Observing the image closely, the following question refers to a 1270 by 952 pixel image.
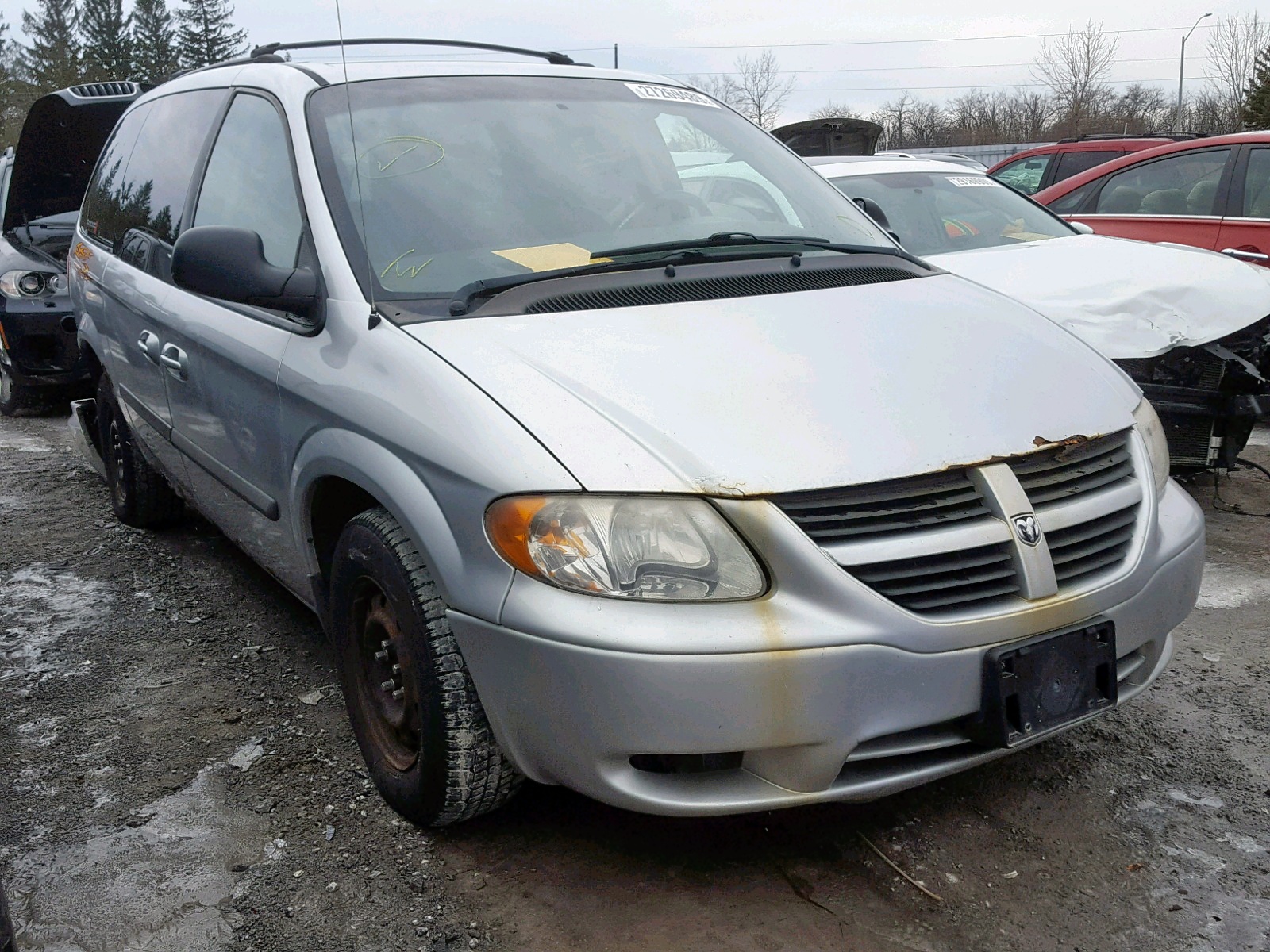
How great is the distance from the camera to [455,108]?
3.12 metres

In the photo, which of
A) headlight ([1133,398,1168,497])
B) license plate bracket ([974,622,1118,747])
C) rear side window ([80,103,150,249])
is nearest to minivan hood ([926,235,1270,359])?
headlight ([1133,398,1168,497])

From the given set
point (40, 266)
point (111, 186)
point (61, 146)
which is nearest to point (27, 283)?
point (40, 266)

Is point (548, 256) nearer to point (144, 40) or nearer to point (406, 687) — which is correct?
point (406, 687)

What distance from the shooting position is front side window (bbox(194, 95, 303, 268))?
3.02 m

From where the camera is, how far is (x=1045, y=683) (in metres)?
2.24

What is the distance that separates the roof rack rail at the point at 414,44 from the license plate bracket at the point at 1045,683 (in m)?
2.33

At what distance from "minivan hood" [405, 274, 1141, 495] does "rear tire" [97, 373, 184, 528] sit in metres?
2.83

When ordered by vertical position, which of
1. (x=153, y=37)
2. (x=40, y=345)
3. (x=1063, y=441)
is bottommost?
(x=40, y=345)

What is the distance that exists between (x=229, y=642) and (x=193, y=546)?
3.83 ft

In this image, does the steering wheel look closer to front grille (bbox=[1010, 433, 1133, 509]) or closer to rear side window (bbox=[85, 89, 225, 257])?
front grille (bbox=[1010, 433, 1133, 509])

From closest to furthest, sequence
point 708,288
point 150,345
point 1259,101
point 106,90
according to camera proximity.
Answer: point 708,288
point 150,345
point 106,90
point 1259,101

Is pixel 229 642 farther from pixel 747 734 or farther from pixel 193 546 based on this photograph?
pixel 747 734

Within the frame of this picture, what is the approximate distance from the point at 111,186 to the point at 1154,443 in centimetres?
395

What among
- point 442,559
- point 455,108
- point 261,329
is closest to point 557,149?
point 455,108
